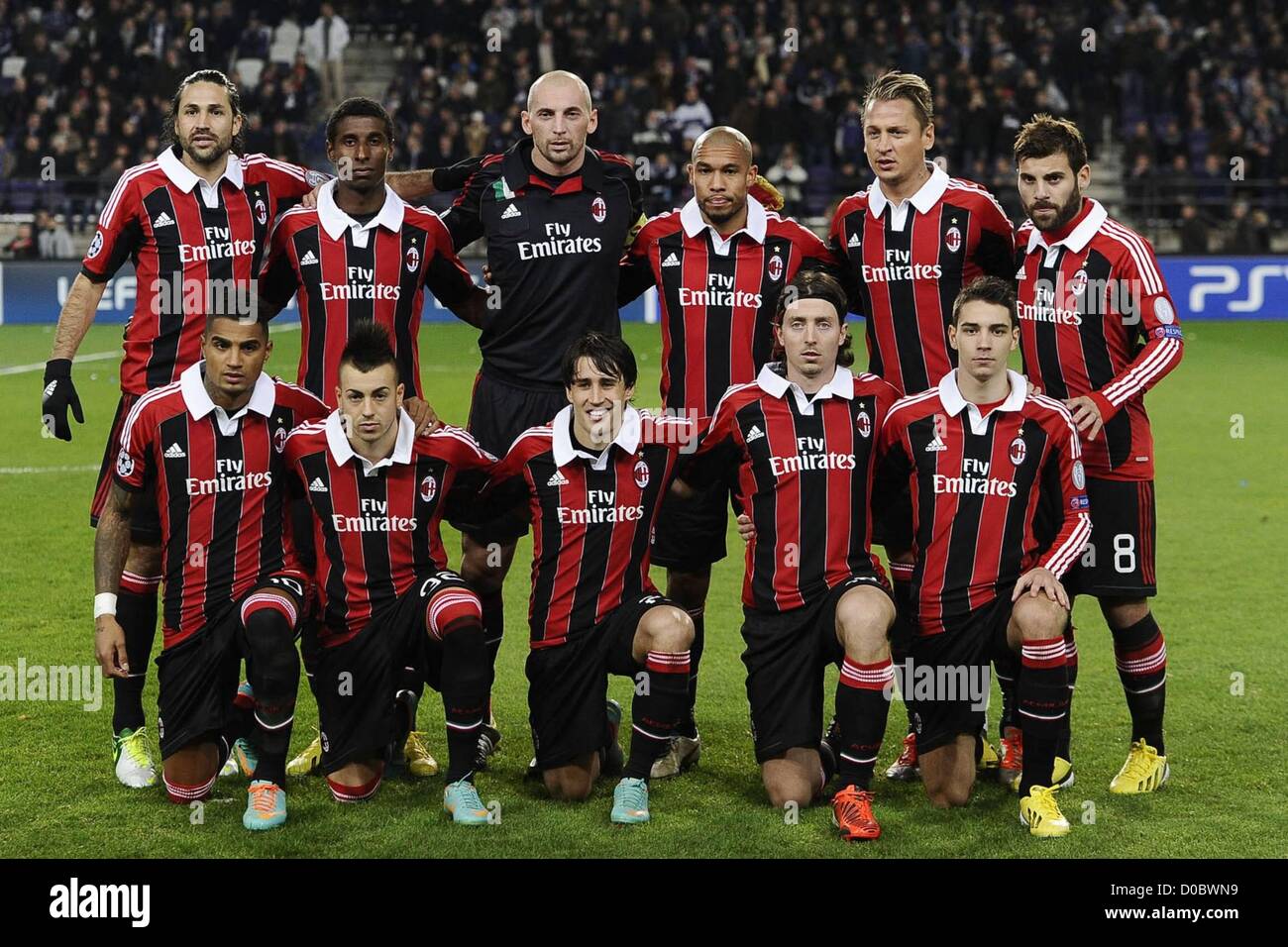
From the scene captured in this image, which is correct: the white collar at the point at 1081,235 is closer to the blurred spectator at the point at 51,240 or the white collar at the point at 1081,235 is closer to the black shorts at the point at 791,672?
the black shorts at the point at 791,672

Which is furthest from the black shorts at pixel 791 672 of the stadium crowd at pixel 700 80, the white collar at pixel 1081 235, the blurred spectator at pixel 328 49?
the blurred spectator at pixel 328 49

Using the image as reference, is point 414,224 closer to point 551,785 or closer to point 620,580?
point 620,580

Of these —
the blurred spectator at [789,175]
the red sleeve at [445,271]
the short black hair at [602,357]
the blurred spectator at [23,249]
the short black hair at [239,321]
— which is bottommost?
the short black hair at [602,357]

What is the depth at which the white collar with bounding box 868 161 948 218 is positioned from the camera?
5109 millimetres

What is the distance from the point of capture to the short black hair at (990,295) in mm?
4613

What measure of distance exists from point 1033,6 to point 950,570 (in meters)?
19.1

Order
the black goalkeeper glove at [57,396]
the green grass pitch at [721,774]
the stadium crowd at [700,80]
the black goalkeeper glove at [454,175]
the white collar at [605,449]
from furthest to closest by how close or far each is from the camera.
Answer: the stadium crowd at [700,80] → the black goalkeeper glove at [454,175] → the black goalkeeper glove at [57,396] → the white collar at [605,449] → the green grass pitch at [721,774]

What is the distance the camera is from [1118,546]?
4910 mm

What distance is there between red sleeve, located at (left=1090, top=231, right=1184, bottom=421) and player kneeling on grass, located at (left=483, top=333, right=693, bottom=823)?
1.35 m

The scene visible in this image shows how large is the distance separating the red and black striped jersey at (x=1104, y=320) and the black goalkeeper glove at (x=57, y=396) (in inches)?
121


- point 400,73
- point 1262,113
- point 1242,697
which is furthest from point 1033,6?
point 1242,697

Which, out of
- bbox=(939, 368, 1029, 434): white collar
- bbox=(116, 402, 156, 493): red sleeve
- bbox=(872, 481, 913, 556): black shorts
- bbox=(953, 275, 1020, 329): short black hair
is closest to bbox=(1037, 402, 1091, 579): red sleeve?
bbox=(939, 368, 1029, 434): white collar

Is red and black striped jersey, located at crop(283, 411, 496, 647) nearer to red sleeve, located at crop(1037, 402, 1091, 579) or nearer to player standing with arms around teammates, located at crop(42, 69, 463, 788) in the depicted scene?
player standing with arms around teammates, located at crop(42, 69, 463, 788)

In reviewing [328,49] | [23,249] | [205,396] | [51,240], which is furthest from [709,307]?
[328,49]
